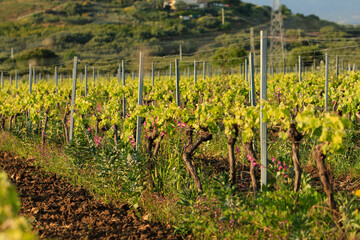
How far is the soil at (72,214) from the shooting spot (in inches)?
157

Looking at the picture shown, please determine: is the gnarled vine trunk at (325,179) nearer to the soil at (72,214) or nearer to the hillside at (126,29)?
the soil at (72,214)

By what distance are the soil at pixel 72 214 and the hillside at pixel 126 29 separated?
33.0 metres

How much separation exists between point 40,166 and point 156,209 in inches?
120

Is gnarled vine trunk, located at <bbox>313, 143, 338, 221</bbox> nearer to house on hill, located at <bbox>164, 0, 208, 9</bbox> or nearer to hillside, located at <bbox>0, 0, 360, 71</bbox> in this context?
hillside, located at <bbox>0, 0, 360, 71</bbox>

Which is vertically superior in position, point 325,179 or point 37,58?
point 37,58

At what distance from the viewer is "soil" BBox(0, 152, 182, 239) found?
3.99 m

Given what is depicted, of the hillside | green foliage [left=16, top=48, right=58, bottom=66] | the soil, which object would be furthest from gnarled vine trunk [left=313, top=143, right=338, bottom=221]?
green foliage [left=16, top=48, right=58, bottom=66]

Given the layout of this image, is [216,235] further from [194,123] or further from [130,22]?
[130,22]

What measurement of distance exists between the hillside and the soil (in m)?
33.0

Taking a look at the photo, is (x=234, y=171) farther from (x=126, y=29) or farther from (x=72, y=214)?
(x=126, y=29)

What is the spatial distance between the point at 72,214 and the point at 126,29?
185 feet

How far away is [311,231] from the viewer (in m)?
3.20

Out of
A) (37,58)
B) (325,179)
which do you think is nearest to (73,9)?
(37,58)

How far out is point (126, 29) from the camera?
5862 centimetres
